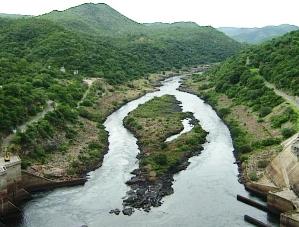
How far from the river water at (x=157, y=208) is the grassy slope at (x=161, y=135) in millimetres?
2202

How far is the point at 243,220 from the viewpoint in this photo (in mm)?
59312

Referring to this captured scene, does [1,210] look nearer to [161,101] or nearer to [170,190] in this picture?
[170,190]

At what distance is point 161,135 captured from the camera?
9525cm

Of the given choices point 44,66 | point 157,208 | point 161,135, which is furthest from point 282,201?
point 44,66

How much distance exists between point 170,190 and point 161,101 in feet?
208

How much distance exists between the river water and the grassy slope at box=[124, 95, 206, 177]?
7.23 feet

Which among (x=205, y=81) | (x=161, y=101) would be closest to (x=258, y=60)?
(x=205, y=81)

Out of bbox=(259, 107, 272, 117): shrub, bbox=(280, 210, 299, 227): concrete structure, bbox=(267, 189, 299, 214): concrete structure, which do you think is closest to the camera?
bbox=(280, 210, 299, 227): concrete structure

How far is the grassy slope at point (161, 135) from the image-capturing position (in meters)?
79.0

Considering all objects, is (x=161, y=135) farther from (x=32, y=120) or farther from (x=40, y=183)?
(x=40, y=183)

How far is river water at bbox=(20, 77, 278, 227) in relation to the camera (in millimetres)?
59625

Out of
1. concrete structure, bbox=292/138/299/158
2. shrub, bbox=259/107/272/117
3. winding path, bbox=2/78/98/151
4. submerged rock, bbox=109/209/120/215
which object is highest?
concrete structure, bbox=292/138/299/158

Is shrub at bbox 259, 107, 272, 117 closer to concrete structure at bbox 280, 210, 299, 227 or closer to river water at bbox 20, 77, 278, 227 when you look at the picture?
river water at bbox 20, 77, 278, 227

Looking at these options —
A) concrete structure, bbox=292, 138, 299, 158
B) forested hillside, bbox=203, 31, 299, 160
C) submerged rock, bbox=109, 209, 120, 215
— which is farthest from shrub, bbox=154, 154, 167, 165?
Answer: concrete structure, bbox=292, 138, 299, 158
